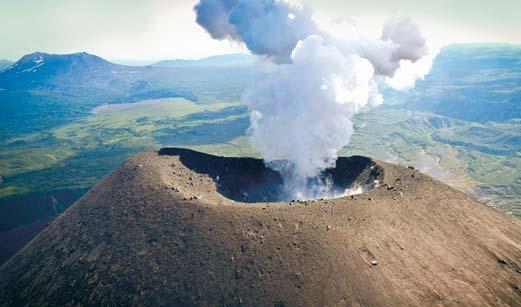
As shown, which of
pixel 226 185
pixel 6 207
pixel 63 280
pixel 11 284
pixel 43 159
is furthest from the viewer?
pixel 43 159

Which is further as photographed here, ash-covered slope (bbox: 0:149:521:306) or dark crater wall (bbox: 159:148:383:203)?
dark crater wall (bbox: 159:148:383:203)

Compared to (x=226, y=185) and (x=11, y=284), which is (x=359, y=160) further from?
(x=11, y=284)

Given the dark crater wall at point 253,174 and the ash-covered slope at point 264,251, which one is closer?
the ash-covered slope at point 264,251

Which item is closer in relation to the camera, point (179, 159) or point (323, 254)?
point (323, 254)

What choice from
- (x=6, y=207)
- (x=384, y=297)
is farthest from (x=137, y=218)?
(x=6, y=207)

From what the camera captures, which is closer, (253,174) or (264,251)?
(264,251)

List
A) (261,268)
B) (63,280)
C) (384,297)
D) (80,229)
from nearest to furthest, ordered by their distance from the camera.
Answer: (384,297), (261,268), (63,280), (80,229)

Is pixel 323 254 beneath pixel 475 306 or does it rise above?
above

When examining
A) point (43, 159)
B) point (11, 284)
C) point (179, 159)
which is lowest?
point (43, 159)
